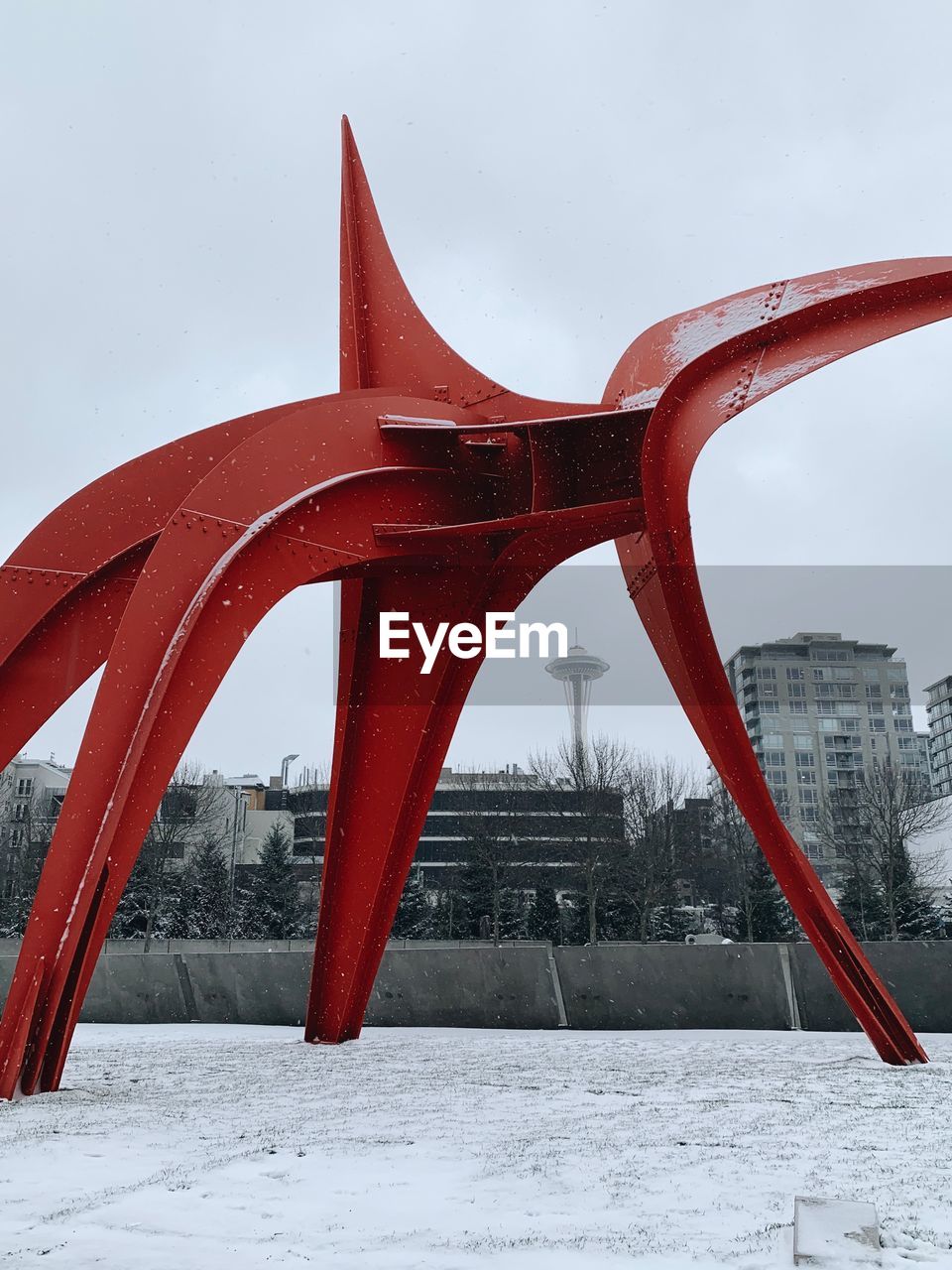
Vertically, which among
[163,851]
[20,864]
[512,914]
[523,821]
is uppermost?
[523,821]

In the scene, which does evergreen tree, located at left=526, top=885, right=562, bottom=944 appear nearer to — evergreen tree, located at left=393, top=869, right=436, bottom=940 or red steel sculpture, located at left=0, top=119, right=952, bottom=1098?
evergreen tree, located at left=393, top=869, right=436, bottom=940

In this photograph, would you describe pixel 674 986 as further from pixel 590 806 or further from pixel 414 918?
pixel 414 918

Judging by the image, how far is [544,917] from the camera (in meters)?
43.5

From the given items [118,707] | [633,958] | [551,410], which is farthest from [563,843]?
[118,707]

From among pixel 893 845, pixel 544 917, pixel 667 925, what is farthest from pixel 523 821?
pixel 893 845

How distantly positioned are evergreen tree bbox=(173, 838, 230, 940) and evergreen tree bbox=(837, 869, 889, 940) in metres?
24.9

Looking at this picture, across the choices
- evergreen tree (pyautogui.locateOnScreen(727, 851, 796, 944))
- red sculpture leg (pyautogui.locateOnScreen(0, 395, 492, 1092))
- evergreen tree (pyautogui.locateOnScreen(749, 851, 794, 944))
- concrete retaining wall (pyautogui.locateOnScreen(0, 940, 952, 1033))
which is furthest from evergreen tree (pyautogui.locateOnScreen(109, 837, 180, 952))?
red sculpture leg (pyautogui.locateOnScreen(0, 395, 492, 1092))

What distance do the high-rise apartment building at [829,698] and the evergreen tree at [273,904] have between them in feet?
250

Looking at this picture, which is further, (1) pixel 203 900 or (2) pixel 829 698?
(2) pixel 829 698

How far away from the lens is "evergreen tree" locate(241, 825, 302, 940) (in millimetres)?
45906

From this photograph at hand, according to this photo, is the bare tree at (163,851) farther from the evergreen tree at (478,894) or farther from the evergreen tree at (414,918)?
the evergreen tree at (478,894)

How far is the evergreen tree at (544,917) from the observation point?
142 ft

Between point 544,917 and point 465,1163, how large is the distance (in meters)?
39.1

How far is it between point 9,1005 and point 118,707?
2.20 meters
